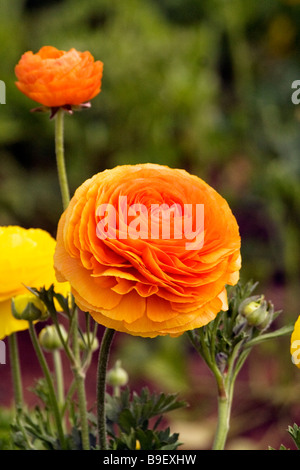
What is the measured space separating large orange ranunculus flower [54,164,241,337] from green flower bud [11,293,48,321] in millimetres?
79

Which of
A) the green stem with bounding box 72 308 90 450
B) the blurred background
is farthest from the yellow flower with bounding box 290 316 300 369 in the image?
the blurred background

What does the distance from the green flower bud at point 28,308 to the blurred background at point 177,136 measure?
1114mm

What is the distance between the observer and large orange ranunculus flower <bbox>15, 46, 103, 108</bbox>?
19.3 inches

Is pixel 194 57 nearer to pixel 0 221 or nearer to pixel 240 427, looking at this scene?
pixel 0 221

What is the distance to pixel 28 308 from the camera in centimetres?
49

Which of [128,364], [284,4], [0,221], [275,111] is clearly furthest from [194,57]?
[128,364]

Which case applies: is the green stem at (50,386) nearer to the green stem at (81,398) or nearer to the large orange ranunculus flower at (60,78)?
the green stem at (81,398)

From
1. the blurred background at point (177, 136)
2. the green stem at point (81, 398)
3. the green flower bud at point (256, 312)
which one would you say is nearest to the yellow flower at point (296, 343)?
the green flower bud at point (256, 312)

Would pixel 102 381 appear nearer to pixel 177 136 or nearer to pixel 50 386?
pixel 50 386

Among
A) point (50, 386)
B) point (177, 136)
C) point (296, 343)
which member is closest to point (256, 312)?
point (296, 343)

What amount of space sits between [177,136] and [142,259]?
1.69 m

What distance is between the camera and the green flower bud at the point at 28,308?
19.4 inches

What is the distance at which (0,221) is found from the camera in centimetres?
195
